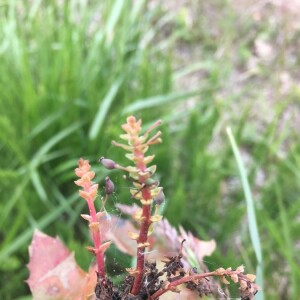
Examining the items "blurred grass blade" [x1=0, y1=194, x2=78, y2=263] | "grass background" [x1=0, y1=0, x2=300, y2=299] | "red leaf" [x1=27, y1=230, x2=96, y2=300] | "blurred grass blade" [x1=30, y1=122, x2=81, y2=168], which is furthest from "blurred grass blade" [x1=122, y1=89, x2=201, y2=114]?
"red leaf" [x1=27, y1=230, x2=96, y2=300]

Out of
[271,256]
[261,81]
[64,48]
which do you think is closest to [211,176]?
[271,256]

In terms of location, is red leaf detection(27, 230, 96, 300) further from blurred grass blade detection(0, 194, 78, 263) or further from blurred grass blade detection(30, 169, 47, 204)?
blurred grass blade detection(30, 169, 47, 204)

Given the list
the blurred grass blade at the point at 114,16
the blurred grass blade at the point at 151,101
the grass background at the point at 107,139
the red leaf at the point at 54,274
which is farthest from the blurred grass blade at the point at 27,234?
the red leaf at the point at 54,274

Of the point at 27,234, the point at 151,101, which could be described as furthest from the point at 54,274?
the point at 151,101

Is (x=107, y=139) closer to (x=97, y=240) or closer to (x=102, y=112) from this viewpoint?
(x=102, y=112)

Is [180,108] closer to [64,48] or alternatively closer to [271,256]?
[64,48]

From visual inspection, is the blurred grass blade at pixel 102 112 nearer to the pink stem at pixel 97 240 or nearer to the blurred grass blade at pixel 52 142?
the blurred grass blade at pixel 52 142
